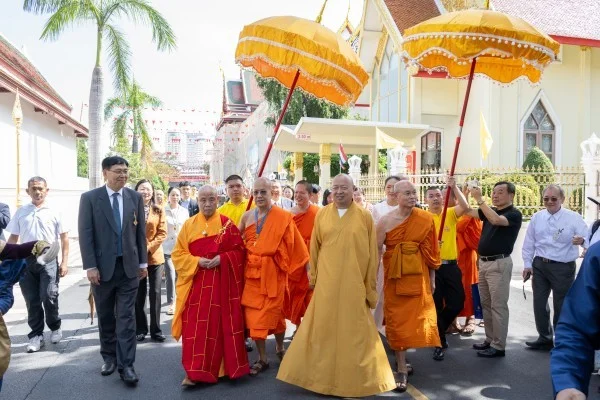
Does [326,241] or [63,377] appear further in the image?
[63,377]

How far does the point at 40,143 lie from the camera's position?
19.5 meters

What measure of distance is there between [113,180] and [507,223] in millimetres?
3955

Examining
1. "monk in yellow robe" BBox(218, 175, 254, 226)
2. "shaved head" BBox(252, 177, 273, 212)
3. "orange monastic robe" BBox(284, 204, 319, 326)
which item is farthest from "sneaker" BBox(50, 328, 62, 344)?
"shaved head" BBox(252, 177, 273, 212)

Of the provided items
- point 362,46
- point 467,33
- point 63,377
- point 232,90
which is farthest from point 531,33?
point 232,90

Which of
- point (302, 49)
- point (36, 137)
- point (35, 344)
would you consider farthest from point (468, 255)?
point (36, 137)


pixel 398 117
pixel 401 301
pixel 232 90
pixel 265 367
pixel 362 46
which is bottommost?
pixel 265 367

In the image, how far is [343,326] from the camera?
4371 millimetres

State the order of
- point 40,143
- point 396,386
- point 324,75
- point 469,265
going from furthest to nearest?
point 40,143, point 469,265, point 324,75, point 396,386

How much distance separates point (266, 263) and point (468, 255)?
2960 mm

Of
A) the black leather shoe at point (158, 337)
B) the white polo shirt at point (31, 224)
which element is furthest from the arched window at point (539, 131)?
the white polo shirt at point (31, 224)

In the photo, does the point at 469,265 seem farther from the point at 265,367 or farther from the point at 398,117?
the point at 398,117

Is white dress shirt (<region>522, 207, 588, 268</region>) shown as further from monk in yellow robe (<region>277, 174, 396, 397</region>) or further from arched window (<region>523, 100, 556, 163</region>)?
arched window (<region>523, 100, 556, 163</region>)

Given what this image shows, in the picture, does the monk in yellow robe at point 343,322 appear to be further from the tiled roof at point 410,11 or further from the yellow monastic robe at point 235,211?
the tiled roof at point 410,11

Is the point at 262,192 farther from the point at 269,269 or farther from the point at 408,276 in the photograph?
the point at 408,276
